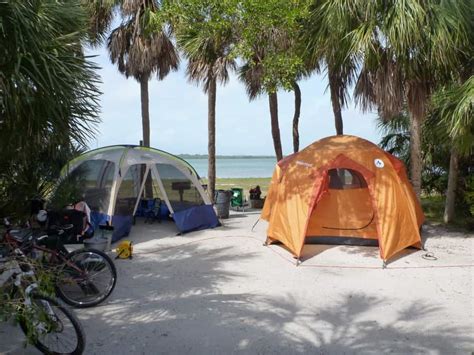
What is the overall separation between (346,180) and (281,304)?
3.54m

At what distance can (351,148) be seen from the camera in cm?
791

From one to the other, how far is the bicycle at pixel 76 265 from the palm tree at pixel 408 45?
18.9ft

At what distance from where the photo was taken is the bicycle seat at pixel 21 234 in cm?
489

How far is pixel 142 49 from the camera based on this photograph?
41.4 feet

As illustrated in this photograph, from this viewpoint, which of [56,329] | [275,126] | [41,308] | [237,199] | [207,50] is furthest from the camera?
[275,126]

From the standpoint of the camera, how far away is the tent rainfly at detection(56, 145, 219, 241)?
28.1 feet

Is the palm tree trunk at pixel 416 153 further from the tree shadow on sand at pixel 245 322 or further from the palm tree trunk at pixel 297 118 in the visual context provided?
the palm tree trunk at pixel 297 118

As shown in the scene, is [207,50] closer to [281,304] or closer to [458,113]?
[458,113]

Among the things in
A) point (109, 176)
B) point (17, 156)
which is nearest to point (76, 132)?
point (17, 156)

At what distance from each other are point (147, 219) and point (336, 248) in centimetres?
502

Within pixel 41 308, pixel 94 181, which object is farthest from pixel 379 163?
pixel 41 308

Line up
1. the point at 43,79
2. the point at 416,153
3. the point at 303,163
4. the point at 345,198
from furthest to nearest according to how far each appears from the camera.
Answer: the point at 416,153, the point at 303,163, the point at 345,198, the point at 43,79

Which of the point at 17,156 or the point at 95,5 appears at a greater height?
the point at 95,5

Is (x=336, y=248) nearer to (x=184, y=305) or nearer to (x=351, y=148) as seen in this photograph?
(x=351, y=148)
